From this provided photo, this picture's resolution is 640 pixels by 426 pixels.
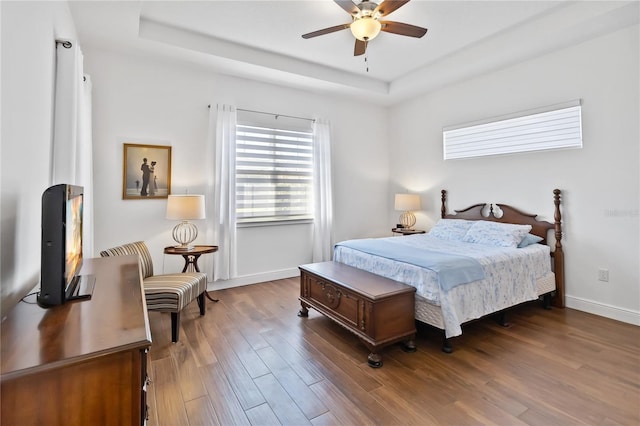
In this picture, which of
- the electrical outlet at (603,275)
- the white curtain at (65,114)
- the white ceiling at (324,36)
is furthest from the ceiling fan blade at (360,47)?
the electrical outlet at (603,275)

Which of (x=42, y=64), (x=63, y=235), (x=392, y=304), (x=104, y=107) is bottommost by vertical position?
(x=392, y=304)

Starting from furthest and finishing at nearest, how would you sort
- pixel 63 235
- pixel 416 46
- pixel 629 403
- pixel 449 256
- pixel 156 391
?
1. pixel 416 46
2. pixel 449 256
3. pixel 156 391
4. pixel 629 403
5. pixel 63 235

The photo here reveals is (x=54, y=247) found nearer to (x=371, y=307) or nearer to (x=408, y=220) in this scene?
(x=371, y=307)

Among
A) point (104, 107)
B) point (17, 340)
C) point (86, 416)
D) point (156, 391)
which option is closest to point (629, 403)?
point (86, 416)

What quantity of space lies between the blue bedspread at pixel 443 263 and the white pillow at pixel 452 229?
Result: 1.07m

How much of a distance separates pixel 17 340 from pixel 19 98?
1.16 m

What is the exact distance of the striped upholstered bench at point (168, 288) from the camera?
2607 millimetres

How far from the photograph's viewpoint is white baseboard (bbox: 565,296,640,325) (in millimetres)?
2985

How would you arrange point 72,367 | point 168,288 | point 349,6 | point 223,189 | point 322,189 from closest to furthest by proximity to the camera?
point 72,367 → point 349,6 → point 168,288 → point 223,189 → point 322,189

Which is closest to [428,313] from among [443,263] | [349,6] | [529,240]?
[443,263]

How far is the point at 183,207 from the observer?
331cm

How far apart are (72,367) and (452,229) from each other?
13.0 feet

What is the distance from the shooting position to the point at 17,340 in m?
0.98

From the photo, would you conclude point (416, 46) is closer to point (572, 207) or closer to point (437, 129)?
point (437, 129)
